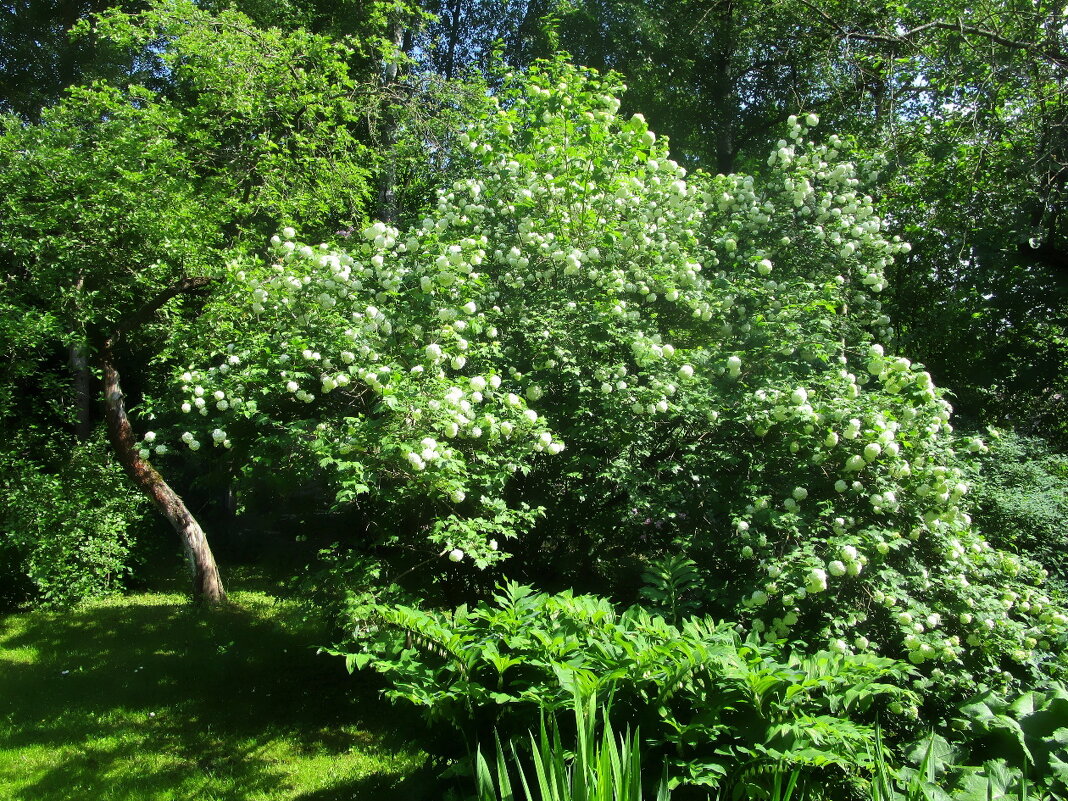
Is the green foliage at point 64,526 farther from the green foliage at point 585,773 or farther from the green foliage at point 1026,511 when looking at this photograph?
the green foliage at point 1026,511

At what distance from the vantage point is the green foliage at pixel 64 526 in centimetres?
748

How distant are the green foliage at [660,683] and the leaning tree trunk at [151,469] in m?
5.81

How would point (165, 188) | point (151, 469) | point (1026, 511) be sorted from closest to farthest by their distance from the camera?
point (1026, 511) → point (165, 188) → point (151, 469)

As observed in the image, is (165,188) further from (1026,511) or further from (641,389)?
(1026,511)

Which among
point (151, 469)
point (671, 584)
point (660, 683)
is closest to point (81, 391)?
point (151, 469)

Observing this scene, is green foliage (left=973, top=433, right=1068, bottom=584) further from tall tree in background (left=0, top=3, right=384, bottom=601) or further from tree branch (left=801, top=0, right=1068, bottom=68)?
tall tree in background (left=0, top=3, right=384, bottom=601)

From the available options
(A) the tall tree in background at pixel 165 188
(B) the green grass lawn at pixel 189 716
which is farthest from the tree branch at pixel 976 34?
(B) the green grass lawn at pixel 189 716

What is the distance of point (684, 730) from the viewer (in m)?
2.28

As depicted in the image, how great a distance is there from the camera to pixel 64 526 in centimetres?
774

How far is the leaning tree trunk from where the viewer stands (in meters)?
7.47

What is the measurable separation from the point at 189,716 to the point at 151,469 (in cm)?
359

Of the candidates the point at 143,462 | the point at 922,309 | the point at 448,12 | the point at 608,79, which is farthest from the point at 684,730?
the point at 448,12

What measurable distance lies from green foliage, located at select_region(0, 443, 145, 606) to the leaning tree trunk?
54cm

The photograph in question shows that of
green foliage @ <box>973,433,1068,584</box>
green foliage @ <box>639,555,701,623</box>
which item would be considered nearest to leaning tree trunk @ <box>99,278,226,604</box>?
green foliage @ <box>639,555,701,623</box>
